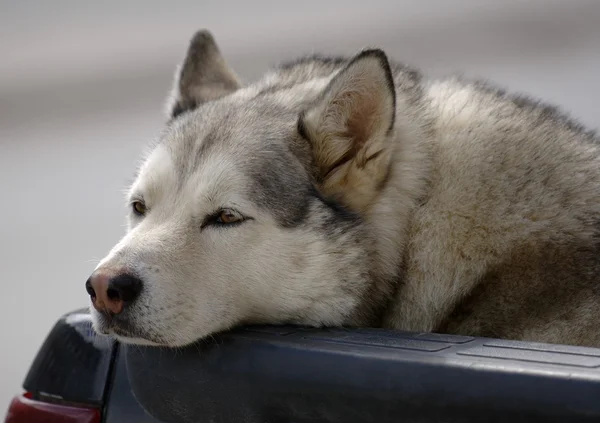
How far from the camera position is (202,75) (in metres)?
4.21

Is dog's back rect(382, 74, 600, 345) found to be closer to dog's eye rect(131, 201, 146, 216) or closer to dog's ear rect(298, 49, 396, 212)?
dog's ear rect(298, 49, 396, 212)

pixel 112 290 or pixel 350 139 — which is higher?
pixel 350 139

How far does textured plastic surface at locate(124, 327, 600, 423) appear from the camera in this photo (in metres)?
1.99

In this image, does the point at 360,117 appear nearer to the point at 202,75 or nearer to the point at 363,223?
the point at 363,223

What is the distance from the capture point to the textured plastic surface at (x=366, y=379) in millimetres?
1991

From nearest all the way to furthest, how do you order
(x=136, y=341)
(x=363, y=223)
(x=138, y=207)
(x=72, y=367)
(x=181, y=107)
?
1. (x=72, y=367)
2. (x=136, y=341)
3. (x=363, y=223)
4. (x=138, y=207)
5. (x=181, y=107)

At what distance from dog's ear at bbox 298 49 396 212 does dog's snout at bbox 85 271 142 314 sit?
81cm

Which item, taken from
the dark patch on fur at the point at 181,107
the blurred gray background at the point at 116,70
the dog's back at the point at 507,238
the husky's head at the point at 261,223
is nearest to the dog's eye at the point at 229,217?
the husky's head at the point at 261,223

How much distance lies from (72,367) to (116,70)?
1402 cm

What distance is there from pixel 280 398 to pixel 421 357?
1.23 feet

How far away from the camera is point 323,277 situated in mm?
3100

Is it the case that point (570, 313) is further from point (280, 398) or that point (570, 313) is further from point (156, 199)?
point (156, 199)

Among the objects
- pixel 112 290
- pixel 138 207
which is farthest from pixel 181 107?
pixel 112 290

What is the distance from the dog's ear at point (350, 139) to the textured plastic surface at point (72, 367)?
1068 millimetres
